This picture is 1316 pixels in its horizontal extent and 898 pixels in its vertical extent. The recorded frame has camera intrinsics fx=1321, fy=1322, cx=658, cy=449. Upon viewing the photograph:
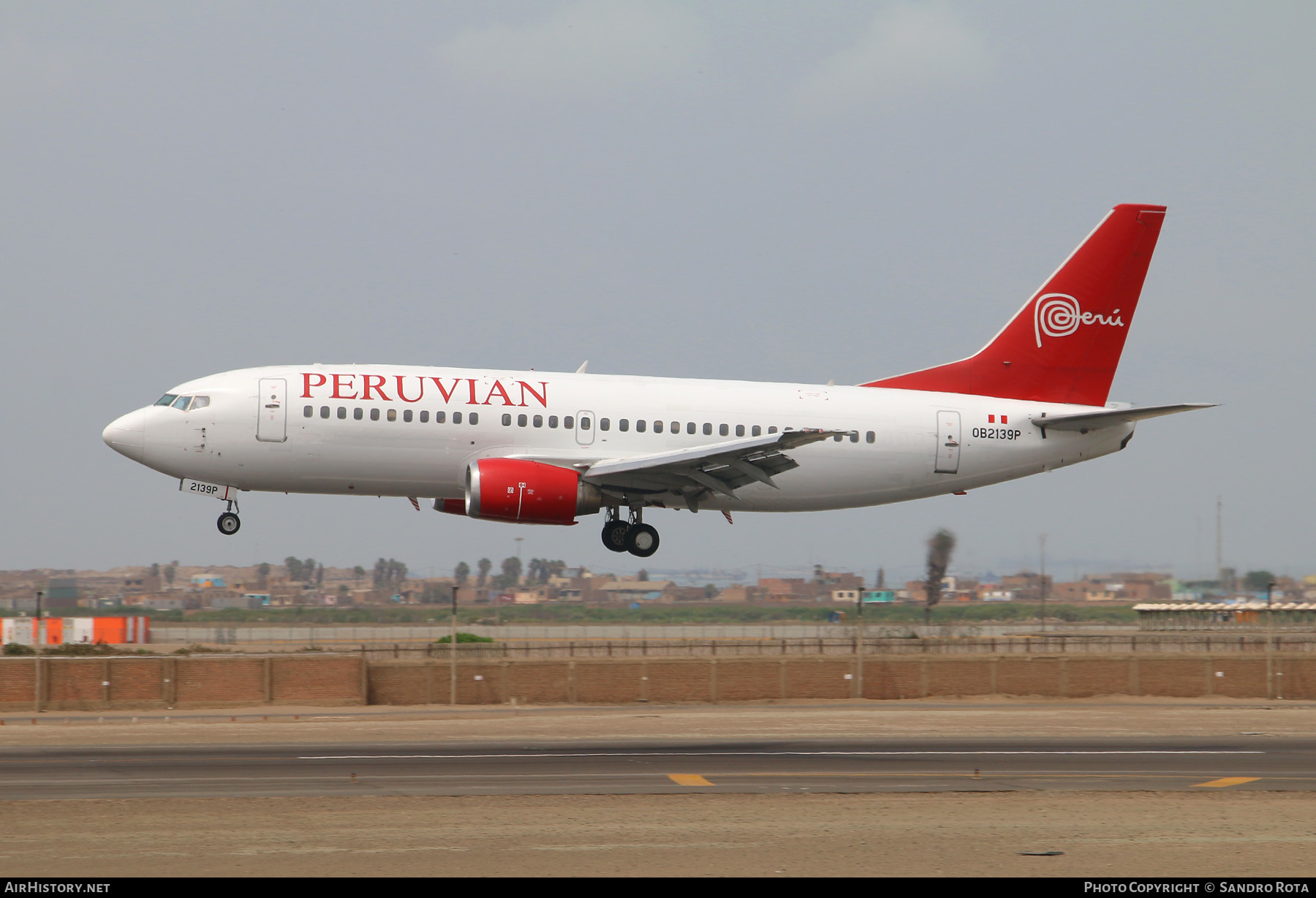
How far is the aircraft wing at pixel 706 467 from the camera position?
1323 inches

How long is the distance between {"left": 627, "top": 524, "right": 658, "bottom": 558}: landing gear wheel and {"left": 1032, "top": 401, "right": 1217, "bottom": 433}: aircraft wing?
38.2 ft

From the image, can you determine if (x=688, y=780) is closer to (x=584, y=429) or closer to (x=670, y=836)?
(x=670, y=836)

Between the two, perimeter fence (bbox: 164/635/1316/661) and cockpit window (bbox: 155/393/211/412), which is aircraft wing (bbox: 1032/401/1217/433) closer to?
perimeter fence (bbox: 164/635/1316/661)

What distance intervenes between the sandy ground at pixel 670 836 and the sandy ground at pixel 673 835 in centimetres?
4

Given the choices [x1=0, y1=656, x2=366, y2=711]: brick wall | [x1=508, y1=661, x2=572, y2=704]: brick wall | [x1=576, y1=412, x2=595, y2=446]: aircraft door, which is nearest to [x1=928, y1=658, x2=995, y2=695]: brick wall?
[x1=508, y1=661, x2=572, y2=704]: brick wall

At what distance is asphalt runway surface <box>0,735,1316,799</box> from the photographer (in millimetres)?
21688

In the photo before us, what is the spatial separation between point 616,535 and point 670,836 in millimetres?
20166

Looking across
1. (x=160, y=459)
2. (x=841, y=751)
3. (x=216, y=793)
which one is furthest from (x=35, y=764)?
(x=841, y=751)

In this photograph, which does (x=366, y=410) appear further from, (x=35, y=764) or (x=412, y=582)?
(x=412, y=582)

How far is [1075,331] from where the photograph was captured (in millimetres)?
40750

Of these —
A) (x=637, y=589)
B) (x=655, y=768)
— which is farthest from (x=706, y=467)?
(x=637, y=589)

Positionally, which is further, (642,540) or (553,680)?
(553,680)

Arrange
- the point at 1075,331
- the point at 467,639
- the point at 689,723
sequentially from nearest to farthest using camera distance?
the point at 689,723
the point at 1075,331
the point at 467,639

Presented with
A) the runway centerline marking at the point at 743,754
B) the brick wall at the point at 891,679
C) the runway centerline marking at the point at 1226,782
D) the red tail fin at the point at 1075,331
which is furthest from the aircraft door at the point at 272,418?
the runway centerline marking at the point at 1226,782
